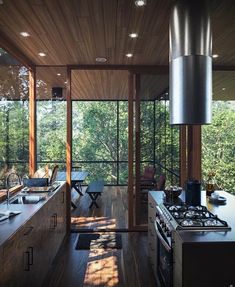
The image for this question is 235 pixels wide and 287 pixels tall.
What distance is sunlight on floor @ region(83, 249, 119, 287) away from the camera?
3.35 m

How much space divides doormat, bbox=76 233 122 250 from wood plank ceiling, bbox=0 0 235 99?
2.58 meters

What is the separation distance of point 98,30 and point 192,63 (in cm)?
128

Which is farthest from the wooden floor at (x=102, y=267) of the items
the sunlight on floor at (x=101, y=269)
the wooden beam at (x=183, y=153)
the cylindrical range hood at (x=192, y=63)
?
the cylindrical range hood at (x=192, y=63)

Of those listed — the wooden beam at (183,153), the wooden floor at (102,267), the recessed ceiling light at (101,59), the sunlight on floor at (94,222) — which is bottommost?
the wooden floor at (102,267)

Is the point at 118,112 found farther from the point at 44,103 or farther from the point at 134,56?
the point at 134,56

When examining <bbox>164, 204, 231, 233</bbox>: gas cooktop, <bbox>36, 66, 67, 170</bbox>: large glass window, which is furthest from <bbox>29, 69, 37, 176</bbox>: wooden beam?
<bbox>164, 204, 231, 233</bbox>: gas cooktop

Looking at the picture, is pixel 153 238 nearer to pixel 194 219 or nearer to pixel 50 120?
pixel 194 219

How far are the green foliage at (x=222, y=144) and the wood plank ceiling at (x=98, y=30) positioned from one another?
4.15ft

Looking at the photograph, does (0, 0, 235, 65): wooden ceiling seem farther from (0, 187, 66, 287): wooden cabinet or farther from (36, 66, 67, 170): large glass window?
(0, 187, 66, 287): wooden cabinet

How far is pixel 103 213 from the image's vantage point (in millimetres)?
6309

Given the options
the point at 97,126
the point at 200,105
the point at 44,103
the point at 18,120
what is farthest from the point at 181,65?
the point at 97,126

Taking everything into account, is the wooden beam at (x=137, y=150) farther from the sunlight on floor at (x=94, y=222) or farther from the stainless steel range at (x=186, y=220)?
the stainless steel range at (x=186, y=220)

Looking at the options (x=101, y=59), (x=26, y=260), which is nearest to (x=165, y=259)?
(x=26, y=260)

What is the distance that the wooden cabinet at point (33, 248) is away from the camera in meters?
2.03
